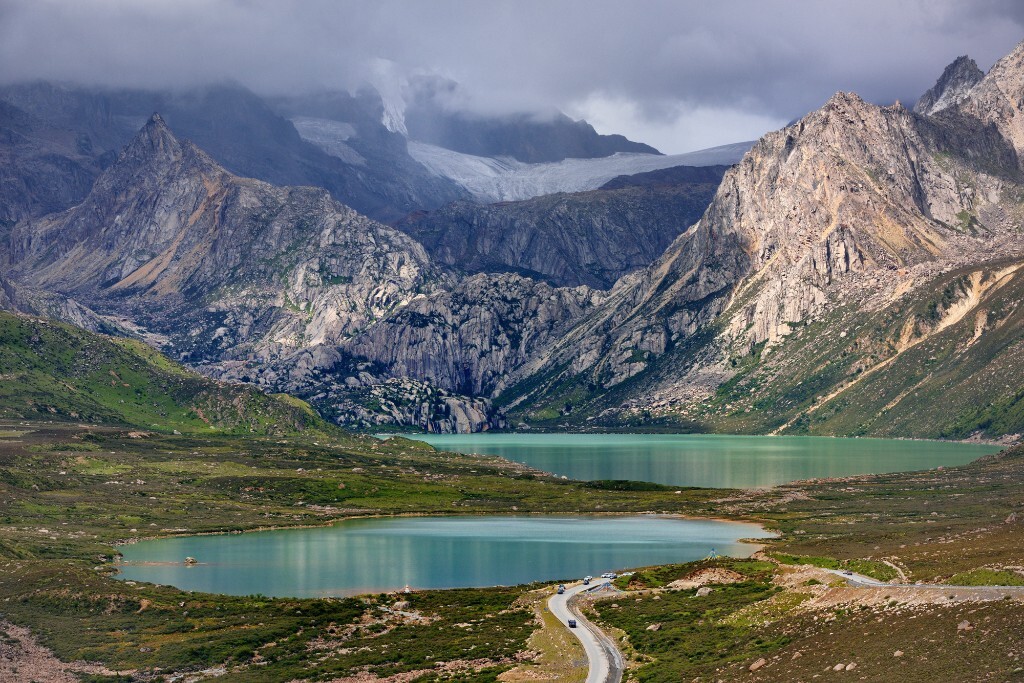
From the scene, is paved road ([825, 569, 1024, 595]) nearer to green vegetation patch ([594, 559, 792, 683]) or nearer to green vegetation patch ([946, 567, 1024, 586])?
green vegetation patch ([946, 567, 1024, 586])

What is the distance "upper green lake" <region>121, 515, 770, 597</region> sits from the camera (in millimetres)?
134625

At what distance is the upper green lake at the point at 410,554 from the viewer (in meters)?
135

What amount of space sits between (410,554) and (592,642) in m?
69.5

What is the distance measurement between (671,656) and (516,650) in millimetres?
13200

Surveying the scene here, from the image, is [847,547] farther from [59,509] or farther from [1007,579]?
[59,509]

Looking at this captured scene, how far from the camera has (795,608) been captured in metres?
92.4

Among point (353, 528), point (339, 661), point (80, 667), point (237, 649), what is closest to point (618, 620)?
point (339, 661)

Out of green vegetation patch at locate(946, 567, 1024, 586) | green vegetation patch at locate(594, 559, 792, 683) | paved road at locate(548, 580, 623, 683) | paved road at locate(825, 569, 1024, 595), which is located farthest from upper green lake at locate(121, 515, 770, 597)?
green vegetation patch at locate(946, 567, 1024, 586)

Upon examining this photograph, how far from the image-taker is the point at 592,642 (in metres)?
93.1

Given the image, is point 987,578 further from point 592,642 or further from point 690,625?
point 592,642

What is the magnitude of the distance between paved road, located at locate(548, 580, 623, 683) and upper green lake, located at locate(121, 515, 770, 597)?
20.0m

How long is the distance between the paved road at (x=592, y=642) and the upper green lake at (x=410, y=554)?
20.0 metres

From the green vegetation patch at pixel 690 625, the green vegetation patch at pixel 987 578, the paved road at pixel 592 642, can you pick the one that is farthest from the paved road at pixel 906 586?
the paved road at pixel 592 642

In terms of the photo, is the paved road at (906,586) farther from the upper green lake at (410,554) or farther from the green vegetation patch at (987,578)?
the upper green lake at (410,554)
